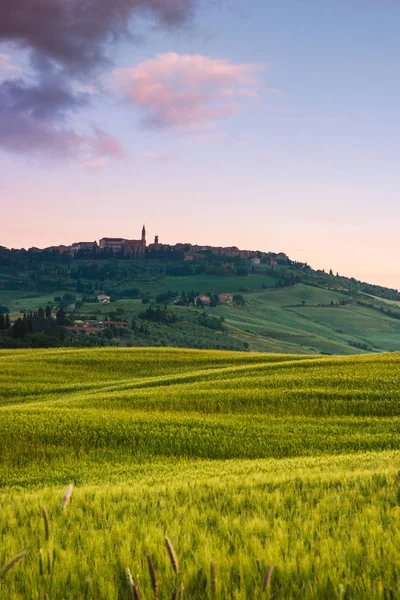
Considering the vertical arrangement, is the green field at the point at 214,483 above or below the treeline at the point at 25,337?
above

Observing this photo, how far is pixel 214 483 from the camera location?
9.85m

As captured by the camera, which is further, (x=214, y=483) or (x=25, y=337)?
(x=25, y=337)

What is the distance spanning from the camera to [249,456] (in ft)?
59.7

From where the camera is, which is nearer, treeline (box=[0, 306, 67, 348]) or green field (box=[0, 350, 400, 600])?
green field (box=[0, 350, 400, 600])

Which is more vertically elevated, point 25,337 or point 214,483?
point 214,483

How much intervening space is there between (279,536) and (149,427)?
608 inches

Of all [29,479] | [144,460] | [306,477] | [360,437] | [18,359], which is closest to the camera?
[306,477]

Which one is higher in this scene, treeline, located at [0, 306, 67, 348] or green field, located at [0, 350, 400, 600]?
green field, located at [0, 350, 400, 600]

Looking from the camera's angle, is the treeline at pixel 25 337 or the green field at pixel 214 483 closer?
the green field at pixel 214 483

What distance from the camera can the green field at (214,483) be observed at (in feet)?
15.7

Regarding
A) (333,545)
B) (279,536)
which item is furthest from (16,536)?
(333,545)

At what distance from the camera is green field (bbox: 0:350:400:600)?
4789 mm

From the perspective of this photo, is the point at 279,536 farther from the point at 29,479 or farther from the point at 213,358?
the point at 213,358

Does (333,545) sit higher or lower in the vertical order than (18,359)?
higher
